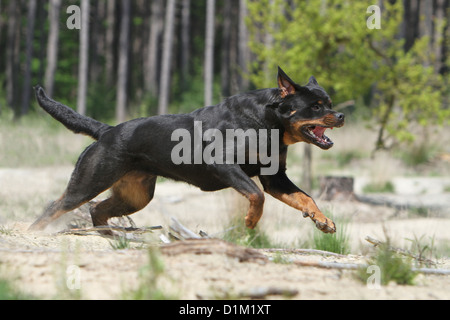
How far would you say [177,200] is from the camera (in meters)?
11.2

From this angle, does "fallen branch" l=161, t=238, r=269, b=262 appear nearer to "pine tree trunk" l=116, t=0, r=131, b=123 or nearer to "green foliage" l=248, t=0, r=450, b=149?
"green foliage" l=248, t=0, r=450, b=149

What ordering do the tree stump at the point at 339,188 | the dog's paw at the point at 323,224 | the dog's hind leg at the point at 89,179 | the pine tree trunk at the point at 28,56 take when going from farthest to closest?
the pine tree trunk at the point at 28,56 → the tree stump at the point at 339,188 → the dog's hind leg at the point at 89,179 → the dog's paw at the point at 323,224

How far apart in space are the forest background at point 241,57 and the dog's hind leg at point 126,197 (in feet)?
9.56

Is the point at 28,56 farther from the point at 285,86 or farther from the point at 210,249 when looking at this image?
the point at 210,249

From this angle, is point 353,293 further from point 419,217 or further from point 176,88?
point 176,88

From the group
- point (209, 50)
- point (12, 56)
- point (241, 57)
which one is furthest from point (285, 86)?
point (12, 56)

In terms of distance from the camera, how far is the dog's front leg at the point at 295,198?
17.0 ft

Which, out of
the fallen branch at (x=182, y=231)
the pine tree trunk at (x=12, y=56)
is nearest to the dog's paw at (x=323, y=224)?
the fallen branch at (x=182, y=231)

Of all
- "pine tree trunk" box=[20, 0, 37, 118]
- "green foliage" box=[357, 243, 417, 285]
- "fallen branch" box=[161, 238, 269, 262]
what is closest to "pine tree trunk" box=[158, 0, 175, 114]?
"pine tree trunk" box=[20, 0, 37, 118]

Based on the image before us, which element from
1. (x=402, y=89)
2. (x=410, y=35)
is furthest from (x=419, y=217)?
(x=410, y=35)

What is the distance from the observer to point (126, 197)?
20.1ft

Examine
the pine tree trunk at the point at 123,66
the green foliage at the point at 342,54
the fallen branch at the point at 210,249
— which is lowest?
the fallen branch at the point at 210,249

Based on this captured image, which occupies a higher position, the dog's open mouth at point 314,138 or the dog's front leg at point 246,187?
the dog's open mouth at point 314,138

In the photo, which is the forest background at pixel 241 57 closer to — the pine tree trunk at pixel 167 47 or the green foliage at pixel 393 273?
the pine tree trunk at pixel 167 47
